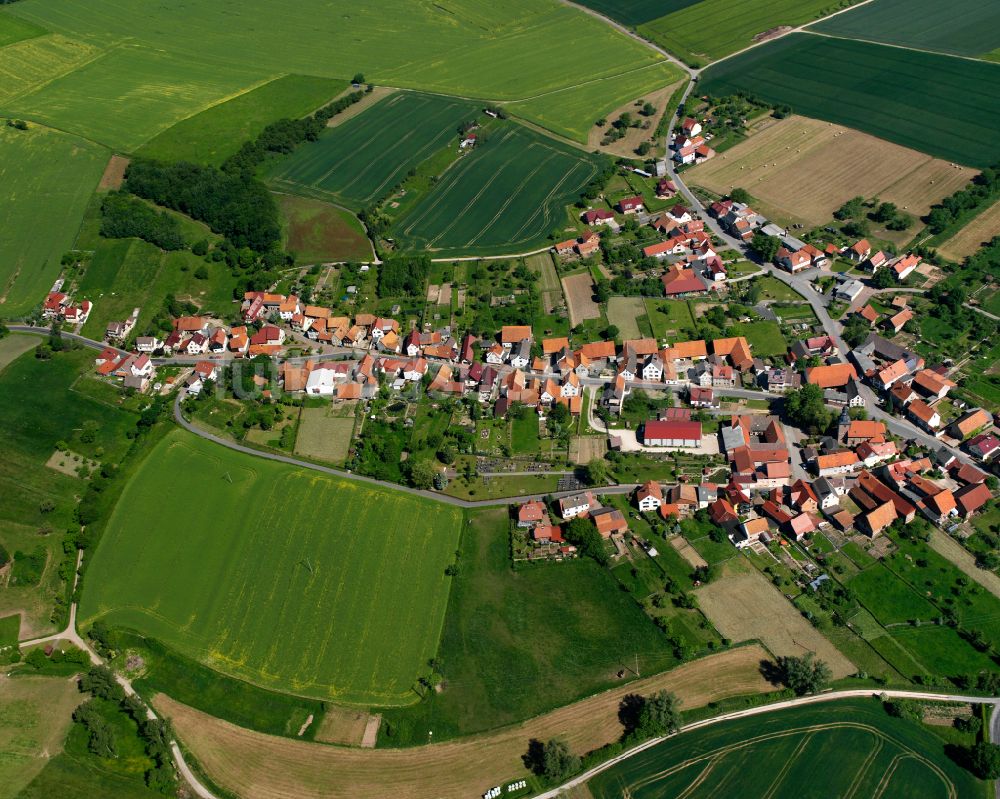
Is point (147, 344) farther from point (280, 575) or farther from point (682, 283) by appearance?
point (682, 283)

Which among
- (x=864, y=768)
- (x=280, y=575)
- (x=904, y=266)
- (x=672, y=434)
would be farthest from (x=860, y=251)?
(x=280, y=575)

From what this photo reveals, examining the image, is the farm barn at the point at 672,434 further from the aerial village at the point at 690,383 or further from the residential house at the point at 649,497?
the residential house at the point at 649,497

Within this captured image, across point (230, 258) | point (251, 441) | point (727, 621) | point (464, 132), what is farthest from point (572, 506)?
point (464, 132)

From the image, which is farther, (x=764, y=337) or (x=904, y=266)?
(x=904, y=266)

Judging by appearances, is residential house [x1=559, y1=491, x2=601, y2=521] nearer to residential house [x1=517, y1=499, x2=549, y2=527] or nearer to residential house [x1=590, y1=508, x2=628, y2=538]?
residential house [x1=590, y1=508, x2=628, y2=538]

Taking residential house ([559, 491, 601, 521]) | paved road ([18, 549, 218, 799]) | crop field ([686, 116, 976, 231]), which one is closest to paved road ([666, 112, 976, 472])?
crop field ([686, 116, 976, 231])
